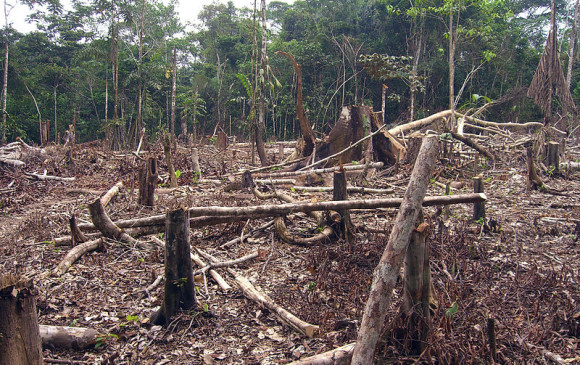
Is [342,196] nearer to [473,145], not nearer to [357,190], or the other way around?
[357,190]

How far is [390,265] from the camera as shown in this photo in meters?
2.05

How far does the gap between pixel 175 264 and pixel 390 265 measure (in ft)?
6.14

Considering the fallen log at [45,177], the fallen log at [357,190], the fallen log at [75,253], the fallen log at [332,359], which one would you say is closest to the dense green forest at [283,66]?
the fallen log at [45,177]

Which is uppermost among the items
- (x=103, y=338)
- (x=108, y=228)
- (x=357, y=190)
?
(x=357, y=190)

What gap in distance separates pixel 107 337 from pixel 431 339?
2.40m

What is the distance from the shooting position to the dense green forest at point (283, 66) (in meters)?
22.6

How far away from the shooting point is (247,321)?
3355 millimetres

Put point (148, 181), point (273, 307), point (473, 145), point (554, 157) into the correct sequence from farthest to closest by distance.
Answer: point (473, 145), point (554, 157), point (148, 181), point (273, 307)

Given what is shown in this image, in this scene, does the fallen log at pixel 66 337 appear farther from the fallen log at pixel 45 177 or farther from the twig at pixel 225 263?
the fallen log at pixel 45 177

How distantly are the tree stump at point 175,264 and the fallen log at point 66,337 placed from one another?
498 millimetres

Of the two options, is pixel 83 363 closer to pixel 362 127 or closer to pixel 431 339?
pixel 431 339

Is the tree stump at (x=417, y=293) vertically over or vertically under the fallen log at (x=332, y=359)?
over

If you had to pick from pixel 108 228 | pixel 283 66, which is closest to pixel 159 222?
pixel 108 228

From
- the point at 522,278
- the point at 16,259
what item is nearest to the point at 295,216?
the point at 522,278
